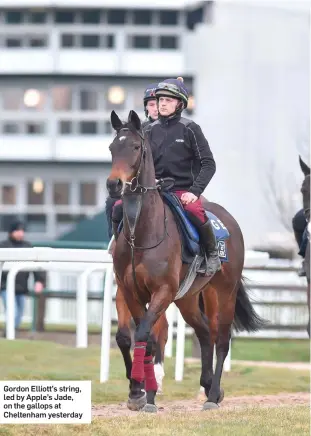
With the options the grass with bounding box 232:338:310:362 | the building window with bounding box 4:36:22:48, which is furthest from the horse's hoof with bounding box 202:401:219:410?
the building window with bounding box 4:36:22:48

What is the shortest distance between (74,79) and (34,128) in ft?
8.75

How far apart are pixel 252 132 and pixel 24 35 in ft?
39.2

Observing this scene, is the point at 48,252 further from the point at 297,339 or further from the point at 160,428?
the point at 297,339

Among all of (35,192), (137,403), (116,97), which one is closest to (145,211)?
(137,403)

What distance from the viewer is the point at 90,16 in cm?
5866

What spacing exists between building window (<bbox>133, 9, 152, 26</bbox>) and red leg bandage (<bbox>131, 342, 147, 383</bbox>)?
48267mm

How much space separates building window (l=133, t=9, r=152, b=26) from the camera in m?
57.9

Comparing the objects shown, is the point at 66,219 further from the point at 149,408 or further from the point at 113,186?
the point at 113,186

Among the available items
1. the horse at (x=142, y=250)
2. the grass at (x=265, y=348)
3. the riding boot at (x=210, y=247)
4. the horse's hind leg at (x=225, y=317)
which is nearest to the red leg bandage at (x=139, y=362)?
the horse at (x=142, y=250)

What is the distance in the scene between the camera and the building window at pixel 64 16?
58.2 m

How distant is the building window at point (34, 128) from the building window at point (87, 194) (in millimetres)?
2970

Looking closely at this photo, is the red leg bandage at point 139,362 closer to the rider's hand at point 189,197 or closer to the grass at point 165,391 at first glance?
the grass at point 165,391

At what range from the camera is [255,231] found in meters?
44.7

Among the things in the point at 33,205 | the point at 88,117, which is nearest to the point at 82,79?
the point at 88,117
